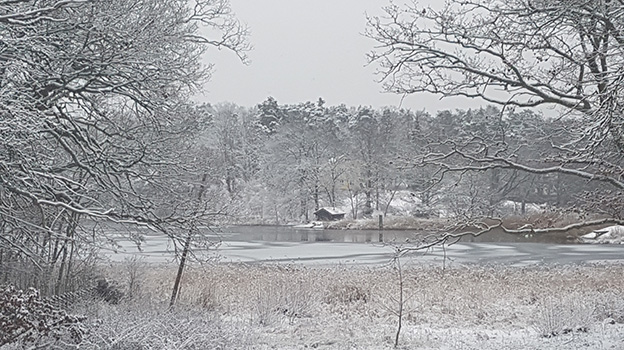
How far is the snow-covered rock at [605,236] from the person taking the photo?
3050 centimetres

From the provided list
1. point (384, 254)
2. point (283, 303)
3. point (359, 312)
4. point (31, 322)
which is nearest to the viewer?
point (31, 322)

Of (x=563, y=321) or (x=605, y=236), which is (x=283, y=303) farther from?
(x=605, y=236)

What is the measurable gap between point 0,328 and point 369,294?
7.46 m

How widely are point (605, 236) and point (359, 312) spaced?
25499 mm

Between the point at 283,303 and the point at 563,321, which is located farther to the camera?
the point at 283,303

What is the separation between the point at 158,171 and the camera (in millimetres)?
9336

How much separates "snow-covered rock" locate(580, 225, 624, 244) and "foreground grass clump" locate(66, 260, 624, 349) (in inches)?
675

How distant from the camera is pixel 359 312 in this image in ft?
34.5

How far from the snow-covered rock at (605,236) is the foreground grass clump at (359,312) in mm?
17145

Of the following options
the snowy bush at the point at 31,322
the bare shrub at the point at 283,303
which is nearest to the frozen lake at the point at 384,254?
the bare shrub at the point at 283,303

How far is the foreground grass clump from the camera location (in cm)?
731

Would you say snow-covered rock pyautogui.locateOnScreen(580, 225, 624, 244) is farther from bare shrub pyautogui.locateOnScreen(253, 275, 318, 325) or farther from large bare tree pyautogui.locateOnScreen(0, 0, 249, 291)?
large bare tree pyautogui.locateOnScreen(0, 0, 249, 291)

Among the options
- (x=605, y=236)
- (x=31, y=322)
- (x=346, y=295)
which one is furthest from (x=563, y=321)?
(x=605, y=236)

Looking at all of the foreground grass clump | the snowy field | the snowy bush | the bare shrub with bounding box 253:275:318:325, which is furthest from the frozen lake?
the snowy bush
